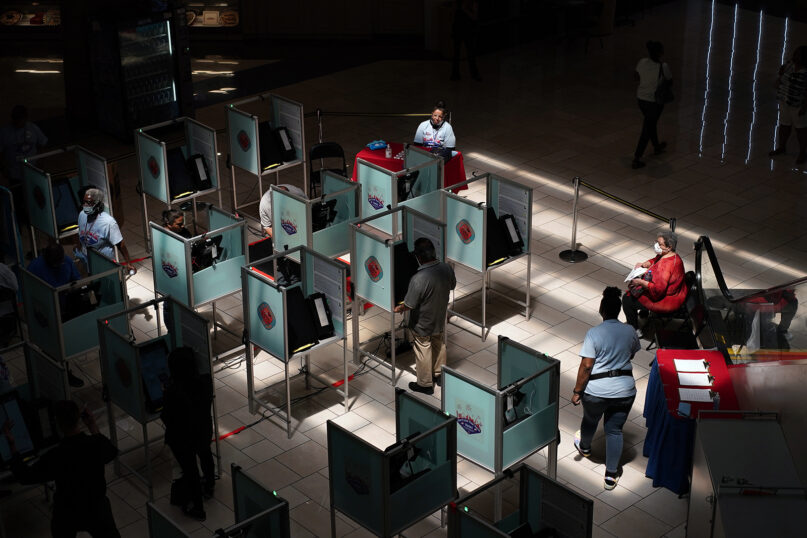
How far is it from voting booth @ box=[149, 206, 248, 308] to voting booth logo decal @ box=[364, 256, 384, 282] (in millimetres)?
1122

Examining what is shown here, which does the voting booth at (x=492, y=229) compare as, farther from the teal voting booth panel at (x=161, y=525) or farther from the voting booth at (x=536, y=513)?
the teal voting booth panel at (x=161, y=525)

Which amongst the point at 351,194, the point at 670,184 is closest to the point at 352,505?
the point at 351,194

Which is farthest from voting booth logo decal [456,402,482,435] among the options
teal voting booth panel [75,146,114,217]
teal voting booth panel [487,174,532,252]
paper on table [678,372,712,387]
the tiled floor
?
teal voting booth panel [75,146,114,217]

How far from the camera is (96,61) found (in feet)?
48.9

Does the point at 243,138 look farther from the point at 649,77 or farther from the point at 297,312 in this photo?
the point at 649,77

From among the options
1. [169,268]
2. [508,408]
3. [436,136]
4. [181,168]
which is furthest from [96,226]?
[508,408]

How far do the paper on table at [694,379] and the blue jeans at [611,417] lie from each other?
45cm

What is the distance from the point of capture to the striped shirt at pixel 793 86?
1339 centimetres

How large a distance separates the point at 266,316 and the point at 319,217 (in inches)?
75.5

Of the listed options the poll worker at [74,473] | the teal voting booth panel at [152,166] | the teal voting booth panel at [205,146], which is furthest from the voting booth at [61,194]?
the poll worker at [74,473]

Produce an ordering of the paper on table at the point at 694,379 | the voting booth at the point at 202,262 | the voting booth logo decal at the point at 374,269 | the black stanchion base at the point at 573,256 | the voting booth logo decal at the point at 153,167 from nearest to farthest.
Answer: the paper on table at the point at 694,379, the voting booth logo decal at the point at 374,269, the voting booth at the point at 202,262, the voting booth logo decal at the point at 153,167, the black stanchion base at the point at 573,256

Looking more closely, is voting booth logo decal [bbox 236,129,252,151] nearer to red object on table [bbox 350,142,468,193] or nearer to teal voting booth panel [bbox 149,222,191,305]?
red object on table [bbox 350,142,468,193]

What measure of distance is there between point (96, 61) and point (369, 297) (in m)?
7.58

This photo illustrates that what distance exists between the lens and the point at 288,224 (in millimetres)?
10219
